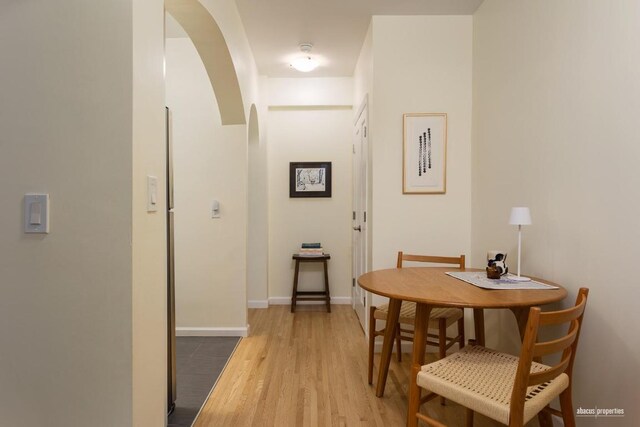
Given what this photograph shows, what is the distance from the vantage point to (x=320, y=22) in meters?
3.09

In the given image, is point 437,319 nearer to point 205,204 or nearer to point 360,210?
point 360,210

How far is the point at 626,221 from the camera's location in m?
1.46

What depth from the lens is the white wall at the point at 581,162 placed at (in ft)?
4.78

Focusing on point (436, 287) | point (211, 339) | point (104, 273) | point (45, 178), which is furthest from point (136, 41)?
point (211, 339)

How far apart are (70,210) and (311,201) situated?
3413mm

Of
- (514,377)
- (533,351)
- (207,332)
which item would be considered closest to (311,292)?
(207,332)

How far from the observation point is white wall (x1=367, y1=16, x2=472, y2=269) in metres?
2.95

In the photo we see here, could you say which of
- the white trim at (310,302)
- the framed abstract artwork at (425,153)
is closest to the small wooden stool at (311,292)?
the white trim at (310,302)

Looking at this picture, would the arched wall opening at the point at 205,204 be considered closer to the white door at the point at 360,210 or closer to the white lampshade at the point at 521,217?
the white door at the point at 360,210

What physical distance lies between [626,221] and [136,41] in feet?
6.23

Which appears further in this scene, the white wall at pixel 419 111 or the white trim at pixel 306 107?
the white trim at pixel 306 107

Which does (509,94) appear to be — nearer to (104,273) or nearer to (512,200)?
(512,200)

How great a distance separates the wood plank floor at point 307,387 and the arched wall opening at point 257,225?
0.79 m

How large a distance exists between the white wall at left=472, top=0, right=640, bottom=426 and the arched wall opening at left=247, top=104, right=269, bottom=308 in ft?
8.32
